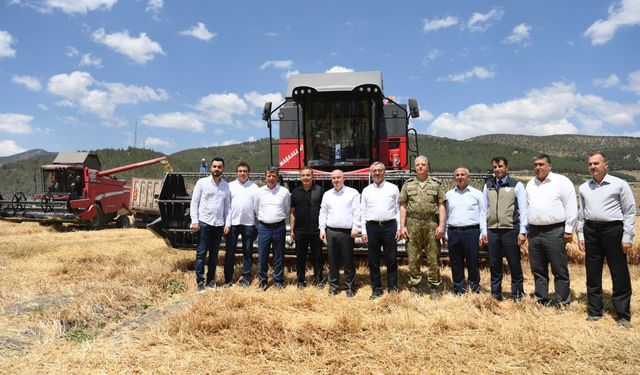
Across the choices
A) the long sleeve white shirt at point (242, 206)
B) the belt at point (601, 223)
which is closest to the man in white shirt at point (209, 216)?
the long sleeve white shirt at point (242, 206)

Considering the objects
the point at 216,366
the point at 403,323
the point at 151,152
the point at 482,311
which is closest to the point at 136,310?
the point at 216,366

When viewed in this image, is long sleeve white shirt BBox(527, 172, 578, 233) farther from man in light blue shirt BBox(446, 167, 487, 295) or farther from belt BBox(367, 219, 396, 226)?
belt BBox(367, 219, 396, 226)

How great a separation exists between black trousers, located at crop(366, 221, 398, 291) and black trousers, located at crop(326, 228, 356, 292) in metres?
0.26

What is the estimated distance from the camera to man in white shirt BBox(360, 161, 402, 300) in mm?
5203

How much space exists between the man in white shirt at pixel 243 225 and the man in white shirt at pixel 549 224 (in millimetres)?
3482

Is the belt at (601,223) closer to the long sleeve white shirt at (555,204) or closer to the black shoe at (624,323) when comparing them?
the long sleeve white shirt at (555,204)

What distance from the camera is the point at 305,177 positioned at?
5.60 m

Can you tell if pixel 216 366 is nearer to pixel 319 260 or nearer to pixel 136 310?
pixel 136 310

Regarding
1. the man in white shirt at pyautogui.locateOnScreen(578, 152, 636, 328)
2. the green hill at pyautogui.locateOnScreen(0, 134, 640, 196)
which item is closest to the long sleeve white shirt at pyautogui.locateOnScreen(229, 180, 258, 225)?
the man in white shirt at pyautogui.locateOnScreen(578, 152, 636, 328)

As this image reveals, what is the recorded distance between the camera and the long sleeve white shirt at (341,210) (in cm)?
532

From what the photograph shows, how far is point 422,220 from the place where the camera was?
520cm

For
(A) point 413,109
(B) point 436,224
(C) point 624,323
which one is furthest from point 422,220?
(A) point 413,109

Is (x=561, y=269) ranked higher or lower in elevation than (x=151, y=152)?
lower

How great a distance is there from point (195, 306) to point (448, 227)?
3115 millimetres
